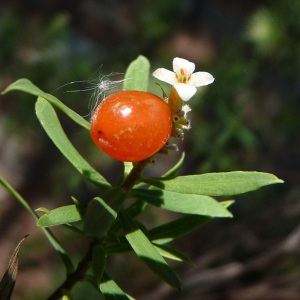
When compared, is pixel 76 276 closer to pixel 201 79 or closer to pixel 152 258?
pixel 152 258

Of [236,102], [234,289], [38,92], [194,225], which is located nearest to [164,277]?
[194,225]

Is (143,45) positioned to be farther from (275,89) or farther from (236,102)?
(275,89)

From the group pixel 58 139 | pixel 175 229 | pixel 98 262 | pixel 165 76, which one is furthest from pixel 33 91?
pixel 175 229

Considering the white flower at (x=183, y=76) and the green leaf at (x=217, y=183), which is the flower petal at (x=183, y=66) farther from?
the green leaf at (x=217, y=183)

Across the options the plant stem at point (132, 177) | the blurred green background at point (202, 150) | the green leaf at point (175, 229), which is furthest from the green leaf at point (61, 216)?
the blurred green background at point (202, 150)

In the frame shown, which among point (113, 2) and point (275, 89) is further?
point (113, 2)

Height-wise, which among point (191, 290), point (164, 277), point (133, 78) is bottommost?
point (164, 277)

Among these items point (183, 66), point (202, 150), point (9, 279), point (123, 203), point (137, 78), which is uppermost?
point (202, 150)
